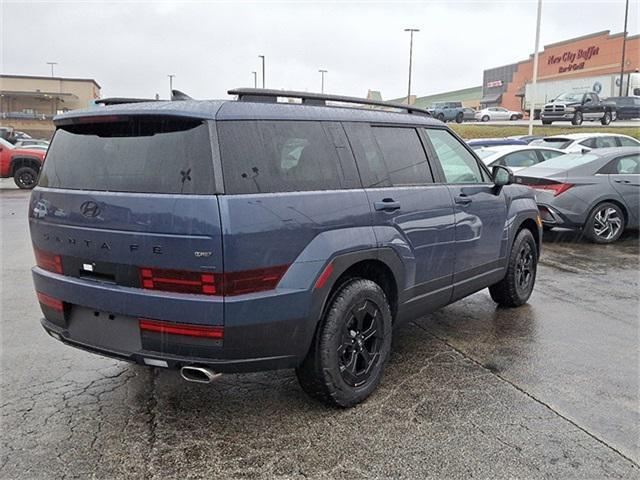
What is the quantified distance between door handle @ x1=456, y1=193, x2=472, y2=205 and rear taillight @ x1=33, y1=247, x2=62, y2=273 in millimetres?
2916

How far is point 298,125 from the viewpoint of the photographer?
3.35 meters

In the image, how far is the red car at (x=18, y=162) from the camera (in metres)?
17.1

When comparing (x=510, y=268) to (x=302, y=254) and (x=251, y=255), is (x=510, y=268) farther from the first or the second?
(x=251, y=255)

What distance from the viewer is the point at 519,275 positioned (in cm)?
566

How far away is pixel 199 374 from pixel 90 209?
1.08 m

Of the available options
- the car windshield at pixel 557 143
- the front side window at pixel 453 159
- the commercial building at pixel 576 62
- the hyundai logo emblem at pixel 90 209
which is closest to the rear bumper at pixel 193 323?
the hyundai logo emblem at pixel 90 209

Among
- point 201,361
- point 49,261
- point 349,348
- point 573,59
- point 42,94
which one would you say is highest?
point 573,59

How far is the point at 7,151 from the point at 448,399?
17422 millimetres

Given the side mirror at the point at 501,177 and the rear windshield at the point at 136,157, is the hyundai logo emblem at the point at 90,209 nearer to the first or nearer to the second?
the rear windshield at the point at 136,157

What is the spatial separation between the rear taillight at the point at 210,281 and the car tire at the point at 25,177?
16.8 metres

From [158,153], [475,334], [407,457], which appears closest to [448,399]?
[407,457]

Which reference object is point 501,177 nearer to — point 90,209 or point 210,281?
point 210,281

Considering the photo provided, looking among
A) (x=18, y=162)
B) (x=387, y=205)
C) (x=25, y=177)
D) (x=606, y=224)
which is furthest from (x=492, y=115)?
(x=387, y=205)

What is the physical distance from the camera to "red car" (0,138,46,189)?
17125 mm
